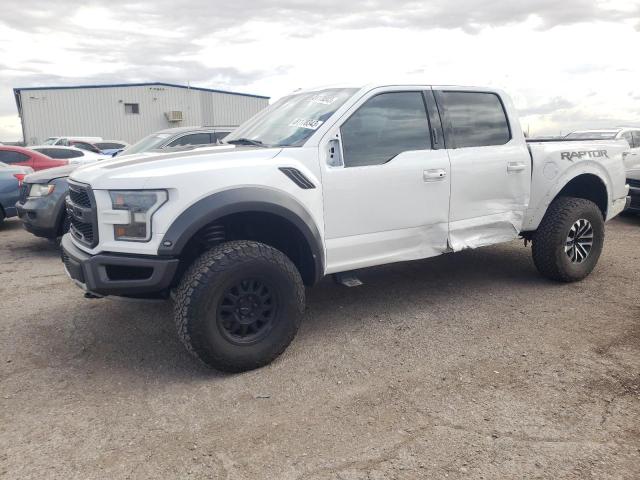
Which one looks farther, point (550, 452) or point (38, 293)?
point (38, 293)

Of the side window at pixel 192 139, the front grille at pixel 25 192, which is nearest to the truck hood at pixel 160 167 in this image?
the front grille at pixel 25 192

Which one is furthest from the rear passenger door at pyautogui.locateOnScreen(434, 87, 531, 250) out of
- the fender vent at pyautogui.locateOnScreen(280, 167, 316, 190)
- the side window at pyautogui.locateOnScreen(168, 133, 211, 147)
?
the side window at pyautogui.locateOnScreen(168, 133, 211, 147)

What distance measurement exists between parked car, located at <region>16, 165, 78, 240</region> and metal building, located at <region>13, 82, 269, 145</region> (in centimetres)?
2766

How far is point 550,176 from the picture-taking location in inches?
200

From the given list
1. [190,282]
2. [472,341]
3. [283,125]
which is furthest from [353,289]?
[190,282]

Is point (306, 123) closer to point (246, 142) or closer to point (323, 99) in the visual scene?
point (323, 99)

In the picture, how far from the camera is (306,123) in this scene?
13.2 feet

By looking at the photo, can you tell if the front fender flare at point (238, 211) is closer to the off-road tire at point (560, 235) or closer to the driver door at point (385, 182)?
the driver door at point (385, 182)

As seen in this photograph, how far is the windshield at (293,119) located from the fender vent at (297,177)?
277mm

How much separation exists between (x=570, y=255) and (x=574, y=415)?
2.75m

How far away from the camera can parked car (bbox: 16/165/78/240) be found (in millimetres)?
6617

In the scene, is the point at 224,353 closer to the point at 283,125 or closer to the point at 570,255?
the point at 283,125

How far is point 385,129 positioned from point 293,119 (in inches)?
28.6

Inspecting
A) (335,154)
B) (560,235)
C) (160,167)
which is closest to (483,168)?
(560,235)
